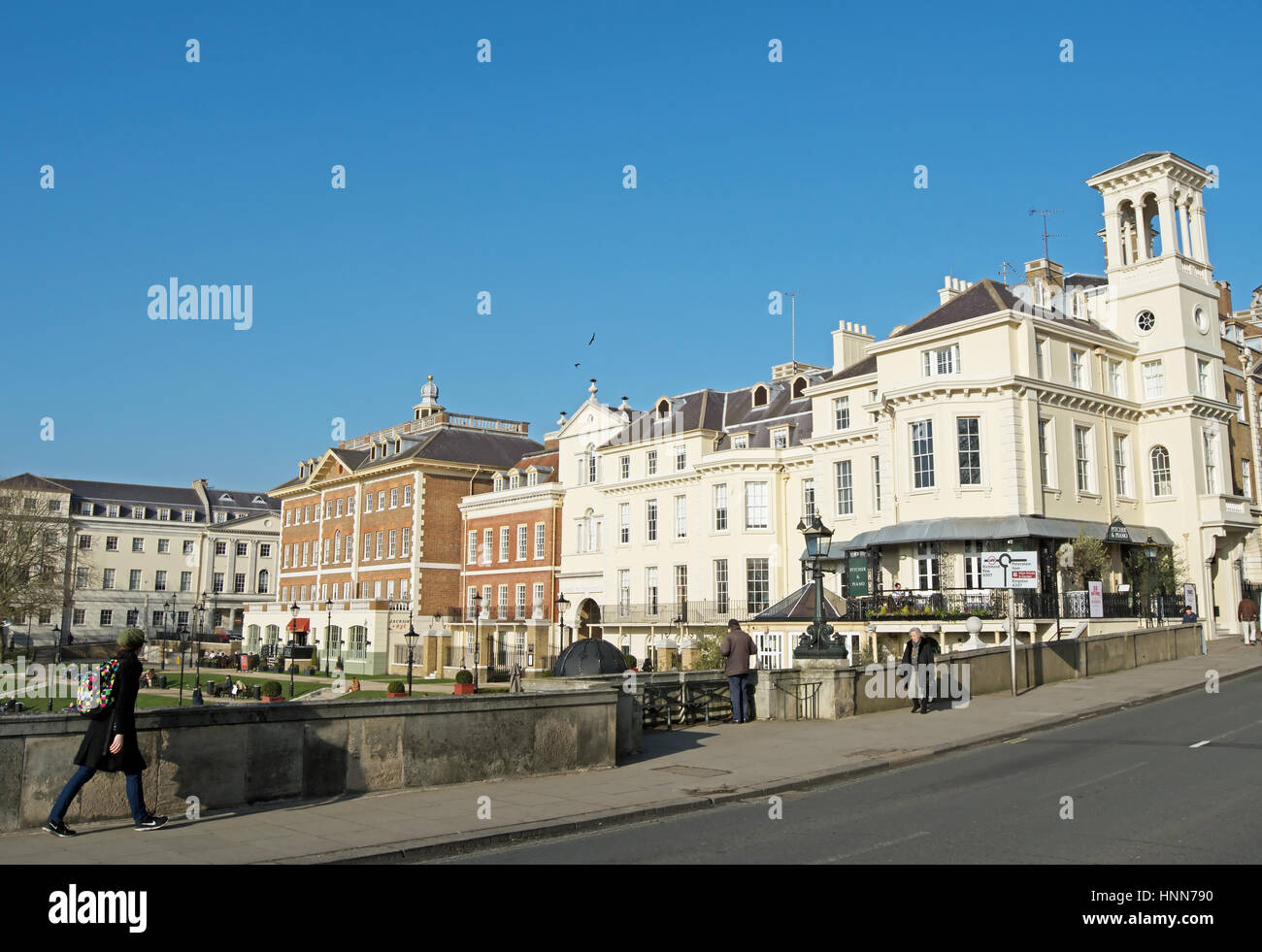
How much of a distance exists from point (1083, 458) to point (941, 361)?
6.75 m

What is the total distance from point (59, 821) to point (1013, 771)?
1173 cm

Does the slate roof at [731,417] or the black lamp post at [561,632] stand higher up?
the slate roof at [731,417]

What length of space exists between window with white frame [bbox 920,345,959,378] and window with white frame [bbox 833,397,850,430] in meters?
5.13

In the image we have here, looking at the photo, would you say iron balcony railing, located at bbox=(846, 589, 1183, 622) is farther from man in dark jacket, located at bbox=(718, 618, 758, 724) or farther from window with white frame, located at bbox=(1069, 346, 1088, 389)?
man in dark jacket, located at bbox=(718, 618, 758, 724)

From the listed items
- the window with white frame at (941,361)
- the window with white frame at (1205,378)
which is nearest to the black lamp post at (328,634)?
the window with white frame at (941,361)

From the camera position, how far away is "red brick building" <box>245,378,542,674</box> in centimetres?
6391

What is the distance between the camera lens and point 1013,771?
14.1 metres

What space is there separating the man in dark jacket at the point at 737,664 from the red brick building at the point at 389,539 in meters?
43.3

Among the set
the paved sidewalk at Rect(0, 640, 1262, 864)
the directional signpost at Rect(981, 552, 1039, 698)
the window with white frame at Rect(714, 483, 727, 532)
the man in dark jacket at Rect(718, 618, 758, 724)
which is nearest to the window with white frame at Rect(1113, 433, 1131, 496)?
the window with white frame at Rect(714, 483, 727, 532)

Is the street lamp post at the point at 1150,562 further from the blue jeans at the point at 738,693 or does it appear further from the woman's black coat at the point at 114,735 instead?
the woman's black coat at the point at 114,735

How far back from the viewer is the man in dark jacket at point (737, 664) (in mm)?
18812

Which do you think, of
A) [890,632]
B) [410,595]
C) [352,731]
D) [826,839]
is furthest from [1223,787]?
[410,595]

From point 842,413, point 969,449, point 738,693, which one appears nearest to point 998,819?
point 738,693
